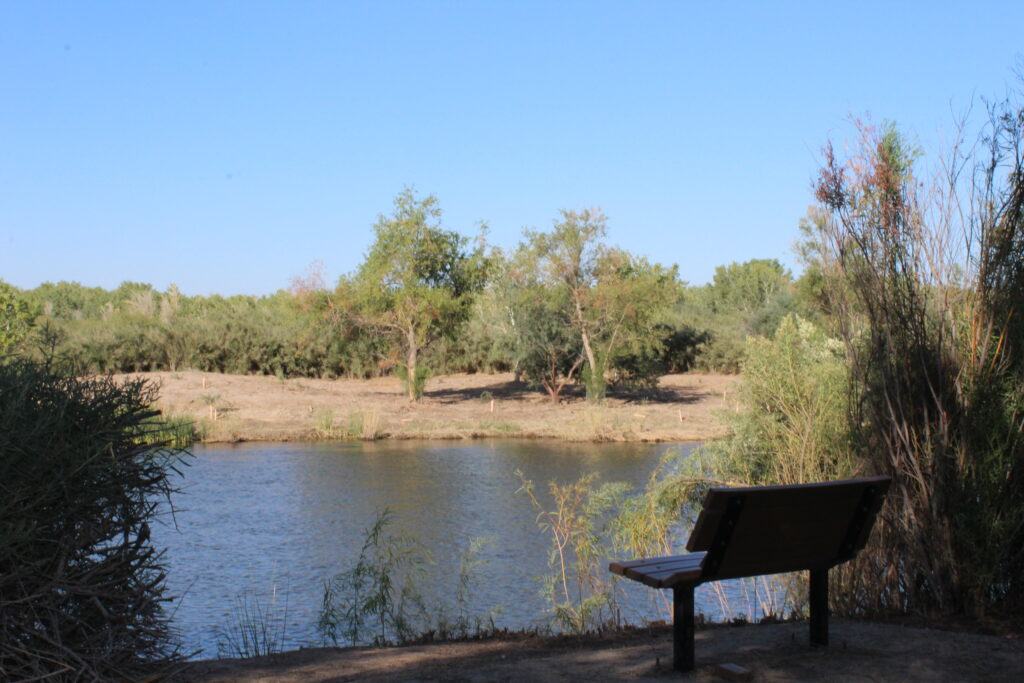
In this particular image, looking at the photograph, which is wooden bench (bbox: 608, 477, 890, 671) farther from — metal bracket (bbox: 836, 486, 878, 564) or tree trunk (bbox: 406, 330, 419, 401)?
tree trunk (bbox: 406, 330, 419, 401)

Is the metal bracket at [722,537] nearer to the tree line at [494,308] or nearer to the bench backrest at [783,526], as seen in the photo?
the bench backrest at [783,526]

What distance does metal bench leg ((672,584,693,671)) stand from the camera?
4602mm

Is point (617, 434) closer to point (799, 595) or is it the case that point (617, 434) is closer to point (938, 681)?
point (799, 595)

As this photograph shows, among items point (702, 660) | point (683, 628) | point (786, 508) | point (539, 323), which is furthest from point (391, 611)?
point (539, 323)

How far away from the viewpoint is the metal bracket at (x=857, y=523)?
497 cm

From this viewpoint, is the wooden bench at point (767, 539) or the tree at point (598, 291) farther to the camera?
the tree at point (598, 291)

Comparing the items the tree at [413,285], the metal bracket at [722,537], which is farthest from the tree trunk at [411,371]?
the metal bracket at [722,537]

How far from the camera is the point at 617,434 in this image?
2698cm

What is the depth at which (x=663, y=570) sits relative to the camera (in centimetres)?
464

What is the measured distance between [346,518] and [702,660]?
1181 centimetres

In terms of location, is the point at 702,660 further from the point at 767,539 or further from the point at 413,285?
the point at 413,285

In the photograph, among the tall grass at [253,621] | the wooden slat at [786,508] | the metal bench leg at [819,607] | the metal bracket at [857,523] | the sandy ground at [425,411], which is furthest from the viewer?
the sandy ground at [425,411]

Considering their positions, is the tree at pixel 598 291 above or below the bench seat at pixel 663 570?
above

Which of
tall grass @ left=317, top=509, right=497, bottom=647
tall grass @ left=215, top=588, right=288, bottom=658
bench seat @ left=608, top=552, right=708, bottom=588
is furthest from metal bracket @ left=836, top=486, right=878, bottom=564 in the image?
tall grass @ left=215, top=588, right=288, bottom=658
